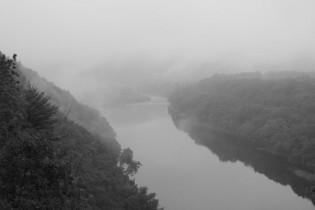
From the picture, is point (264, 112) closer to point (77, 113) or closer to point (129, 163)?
point (77, 113)

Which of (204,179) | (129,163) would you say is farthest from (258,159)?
(129,163)

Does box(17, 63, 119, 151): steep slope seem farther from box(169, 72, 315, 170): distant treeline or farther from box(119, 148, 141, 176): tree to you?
box(169, 72, 315, 170): distant treeline

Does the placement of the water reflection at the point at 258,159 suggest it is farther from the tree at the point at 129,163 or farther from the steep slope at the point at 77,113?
the steep slope at the point at 77,113

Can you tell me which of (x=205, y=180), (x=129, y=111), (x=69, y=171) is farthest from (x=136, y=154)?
(x=129, y=111)

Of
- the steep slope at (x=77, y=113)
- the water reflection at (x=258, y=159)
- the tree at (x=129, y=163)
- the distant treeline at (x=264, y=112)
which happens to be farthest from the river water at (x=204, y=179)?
the distant treeline at (x=264, y=112)

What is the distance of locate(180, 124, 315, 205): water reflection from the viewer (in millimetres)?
65625

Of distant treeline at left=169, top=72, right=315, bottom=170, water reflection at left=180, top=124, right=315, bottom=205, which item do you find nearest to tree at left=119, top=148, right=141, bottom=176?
water reflection at left=180, top=124, right=315, bottom=205

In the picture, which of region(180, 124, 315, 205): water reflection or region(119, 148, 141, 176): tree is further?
region(180, 124, 315, 205): water reflection

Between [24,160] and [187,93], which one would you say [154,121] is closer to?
[187,93]

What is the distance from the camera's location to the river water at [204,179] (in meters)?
54.8

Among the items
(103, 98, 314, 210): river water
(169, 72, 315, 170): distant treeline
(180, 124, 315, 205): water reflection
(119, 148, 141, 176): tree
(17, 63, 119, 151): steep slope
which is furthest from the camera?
(169, 72, 315, 170): distant treeline

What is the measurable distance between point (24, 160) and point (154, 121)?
122462mm

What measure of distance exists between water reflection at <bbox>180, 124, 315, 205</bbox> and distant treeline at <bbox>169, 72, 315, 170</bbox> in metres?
2.89

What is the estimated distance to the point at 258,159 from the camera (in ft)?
264
